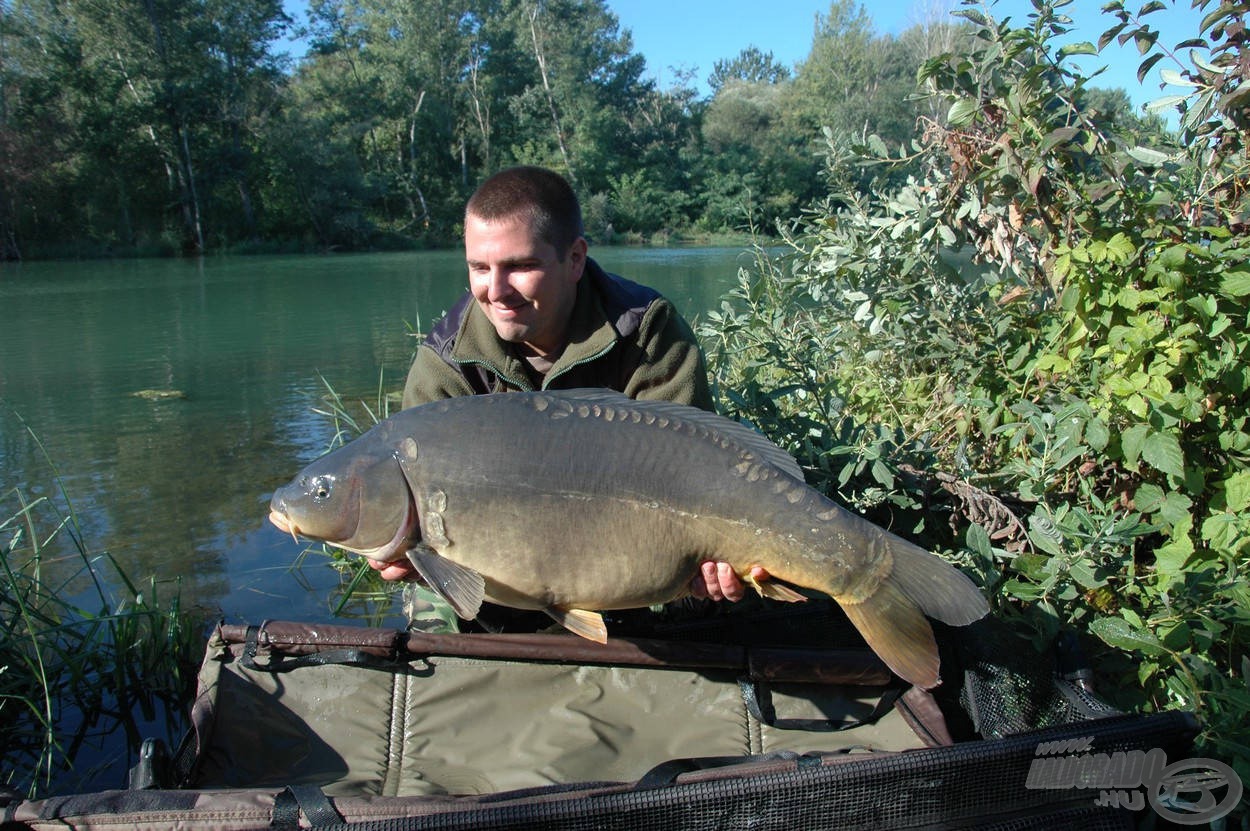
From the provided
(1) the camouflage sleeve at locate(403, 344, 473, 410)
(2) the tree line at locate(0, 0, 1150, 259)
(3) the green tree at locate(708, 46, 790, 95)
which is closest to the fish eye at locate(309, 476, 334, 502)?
(1) the camouflage sleeve at locate(403, 344, 473, 410)

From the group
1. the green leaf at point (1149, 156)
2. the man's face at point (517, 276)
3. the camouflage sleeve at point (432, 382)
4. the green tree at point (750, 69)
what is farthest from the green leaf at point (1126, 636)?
the green tree at point (750, 69)

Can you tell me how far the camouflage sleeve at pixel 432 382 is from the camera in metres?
2.21

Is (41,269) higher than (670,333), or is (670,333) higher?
(670,333)

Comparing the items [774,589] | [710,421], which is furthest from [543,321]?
[774,589]

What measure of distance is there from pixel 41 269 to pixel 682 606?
21444 millimetres

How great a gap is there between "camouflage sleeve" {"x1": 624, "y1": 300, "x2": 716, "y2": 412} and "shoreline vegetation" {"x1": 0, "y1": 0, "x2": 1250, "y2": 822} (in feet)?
1.50

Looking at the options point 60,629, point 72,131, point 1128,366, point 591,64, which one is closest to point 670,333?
point 1128,366

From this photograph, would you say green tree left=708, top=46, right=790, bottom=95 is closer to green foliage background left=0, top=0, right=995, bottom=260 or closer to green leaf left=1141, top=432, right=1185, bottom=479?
green foliage background left=0, top=0, right=995, bottom=260

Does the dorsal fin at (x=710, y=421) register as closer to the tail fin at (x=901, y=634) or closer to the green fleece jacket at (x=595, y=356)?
the tail fin at (x=901, y=634)

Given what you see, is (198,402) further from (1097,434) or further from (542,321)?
(1097,434)

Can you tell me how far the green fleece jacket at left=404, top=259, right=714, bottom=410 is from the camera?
7.11 ft

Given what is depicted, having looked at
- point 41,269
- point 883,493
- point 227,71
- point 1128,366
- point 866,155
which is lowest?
point 41,269

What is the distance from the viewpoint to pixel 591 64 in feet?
126

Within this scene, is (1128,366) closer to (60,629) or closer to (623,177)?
(60,629)
